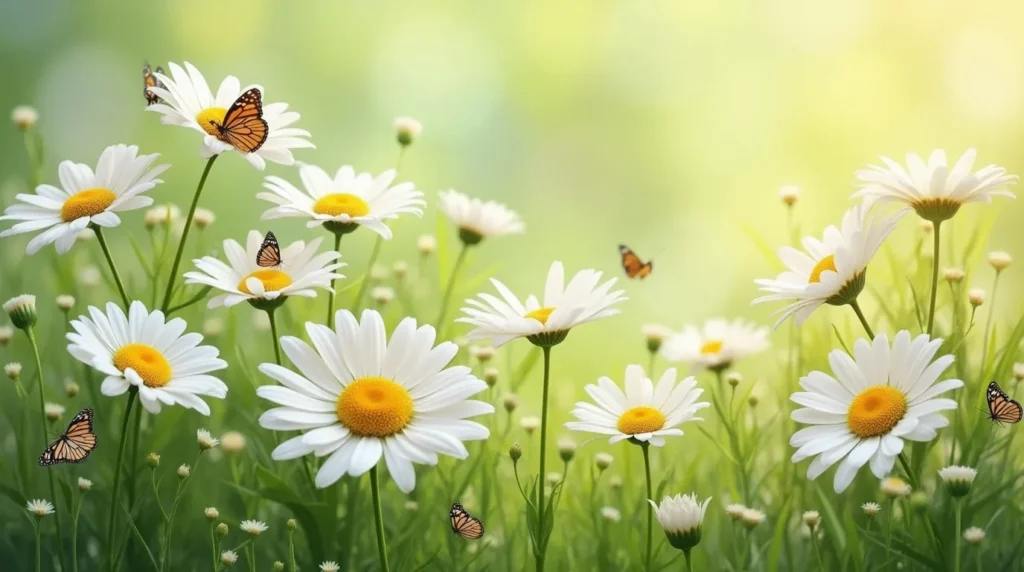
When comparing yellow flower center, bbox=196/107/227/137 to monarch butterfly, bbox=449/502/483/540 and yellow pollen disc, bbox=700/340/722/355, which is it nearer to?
monarch butterfly, bbox=449/502/483/540

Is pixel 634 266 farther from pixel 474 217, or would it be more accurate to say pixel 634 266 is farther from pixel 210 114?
pixel 210 114

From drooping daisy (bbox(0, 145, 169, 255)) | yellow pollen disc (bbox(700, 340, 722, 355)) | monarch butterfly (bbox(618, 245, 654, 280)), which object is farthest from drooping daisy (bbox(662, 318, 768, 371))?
drooping daisy (bbox(0, 145, 169, 255))

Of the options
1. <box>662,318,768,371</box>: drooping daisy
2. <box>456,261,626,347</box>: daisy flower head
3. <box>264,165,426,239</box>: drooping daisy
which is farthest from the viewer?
<box>662,318,768,371</box>: drooping daisy

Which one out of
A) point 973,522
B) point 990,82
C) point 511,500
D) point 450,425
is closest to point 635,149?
point 990,82

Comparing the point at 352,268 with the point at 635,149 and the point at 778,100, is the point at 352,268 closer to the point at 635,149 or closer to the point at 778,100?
the point at 635,149

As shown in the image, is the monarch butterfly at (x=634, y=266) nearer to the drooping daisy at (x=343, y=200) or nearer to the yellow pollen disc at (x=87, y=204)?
the drooping daisy at (x=343, y=200)

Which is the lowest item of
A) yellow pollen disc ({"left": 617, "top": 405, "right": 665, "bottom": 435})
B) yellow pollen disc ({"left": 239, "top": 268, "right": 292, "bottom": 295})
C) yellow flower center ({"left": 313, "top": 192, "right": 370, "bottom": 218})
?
yellow pollen disc ({"left": 617, "top": 405, "right": 665, "bottom": 435})

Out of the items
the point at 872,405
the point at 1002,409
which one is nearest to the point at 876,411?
the point at 872,405
